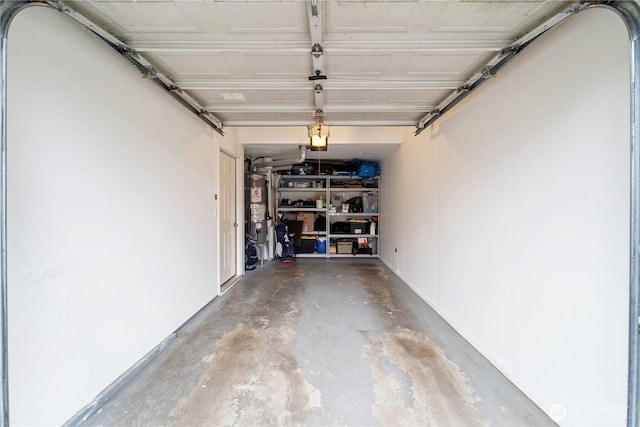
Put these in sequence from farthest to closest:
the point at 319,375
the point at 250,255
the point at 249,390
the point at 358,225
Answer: the point at 358,225
the point at 250,255
the point at 319,375
the point at 249,390

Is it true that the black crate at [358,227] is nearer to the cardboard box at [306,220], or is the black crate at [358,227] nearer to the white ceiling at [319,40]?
the cardboard box at [306,220]

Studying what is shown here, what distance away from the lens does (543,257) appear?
4.79ft

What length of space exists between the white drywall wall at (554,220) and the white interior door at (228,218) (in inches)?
122

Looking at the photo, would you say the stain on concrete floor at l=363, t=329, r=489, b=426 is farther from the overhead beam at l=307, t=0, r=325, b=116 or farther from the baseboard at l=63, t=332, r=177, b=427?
the overhead beam at l=307, t=0, r=325, b=116

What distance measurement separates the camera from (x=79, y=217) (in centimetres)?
141

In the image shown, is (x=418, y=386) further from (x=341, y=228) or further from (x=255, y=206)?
(x=341, y=228)

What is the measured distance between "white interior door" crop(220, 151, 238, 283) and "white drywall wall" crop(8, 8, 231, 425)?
1386 millimetres

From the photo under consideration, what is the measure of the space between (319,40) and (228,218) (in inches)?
119

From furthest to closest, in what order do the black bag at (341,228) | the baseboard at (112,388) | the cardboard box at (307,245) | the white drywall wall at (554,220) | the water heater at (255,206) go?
the black bag at (341,228) < the cardboard box at (307,245) < the water heater at (255,206) < the baseboard at (112,388) < the white drywall wall at (554,220)

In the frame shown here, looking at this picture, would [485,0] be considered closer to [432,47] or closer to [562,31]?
[432,47]

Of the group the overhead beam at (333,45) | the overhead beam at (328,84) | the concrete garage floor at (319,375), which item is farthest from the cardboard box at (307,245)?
the overhead beam at (333,45)

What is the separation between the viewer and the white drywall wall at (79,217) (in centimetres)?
114

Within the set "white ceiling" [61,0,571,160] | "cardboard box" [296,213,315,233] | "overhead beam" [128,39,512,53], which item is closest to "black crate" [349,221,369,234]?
"cardboard box" [296,213,315,233]

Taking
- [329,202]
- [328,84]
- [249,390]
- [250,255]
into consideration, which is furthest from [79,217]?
[329,202]
